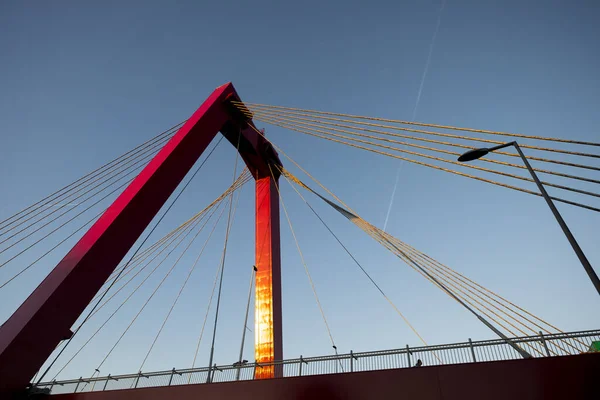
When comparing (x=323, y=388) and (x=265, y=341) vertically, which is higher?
(x=265, y=341)

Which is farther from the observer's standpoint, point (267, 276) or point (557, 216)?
point (267, 276)

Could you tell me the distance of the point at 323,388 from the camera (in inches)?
323

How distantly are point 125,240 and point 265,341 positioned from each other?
6617mm

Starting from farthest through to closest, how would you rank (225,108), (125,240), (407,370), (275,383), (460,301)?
(225,108), (125,240), (460,301), (275,383), (407,370)

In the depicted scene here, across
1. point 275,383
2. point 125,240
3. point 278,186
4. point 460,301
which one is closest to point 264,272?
point 278,186

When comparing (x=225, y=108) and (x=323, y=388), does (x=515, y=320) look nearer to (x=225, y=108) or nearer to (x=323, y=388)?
(x=323, y=388)

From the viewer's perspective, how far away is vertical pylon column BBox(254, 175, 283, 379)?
47.2 feet

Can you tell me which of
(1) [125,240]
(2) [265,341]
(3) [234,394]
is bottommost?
(3) [234,394]

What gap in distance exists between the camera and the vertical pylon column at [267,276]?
47.2 feet

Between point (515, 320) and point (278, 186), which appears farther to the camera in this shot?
point (278, 186)

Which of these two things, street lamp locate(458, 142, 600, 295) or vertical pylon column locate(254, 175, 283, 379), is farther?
vertical pylon column locate(254, 175, 283, 379)

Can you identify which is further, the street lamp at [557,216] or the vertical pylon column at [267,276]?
the vertical pylon column at [267,276]

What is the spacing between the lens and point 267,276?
15.7 meters

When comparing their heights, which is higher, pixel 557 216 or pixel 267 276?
pixel 267 276
